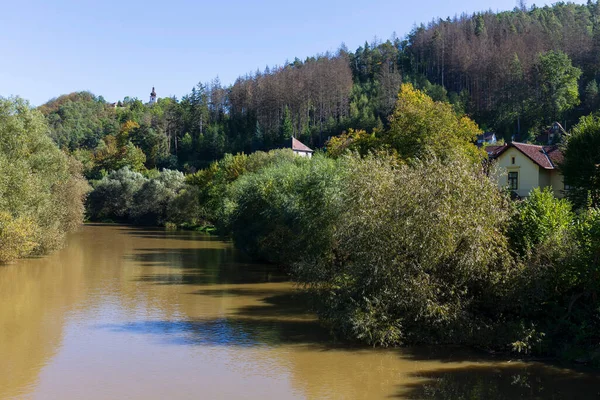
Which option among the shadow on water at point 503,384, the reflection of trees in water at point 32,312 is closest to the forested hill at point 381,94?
the reflection of trees in water at point 32,312

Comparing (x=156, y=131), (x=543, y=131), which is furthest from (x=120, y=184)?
(x=543, y=131)

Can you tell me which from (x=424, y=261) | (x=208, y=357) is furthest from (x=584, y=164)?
(x=208, y=357)

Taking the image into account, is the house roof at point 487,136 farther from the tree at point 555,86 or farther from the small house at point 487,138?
the tree at point 555,86

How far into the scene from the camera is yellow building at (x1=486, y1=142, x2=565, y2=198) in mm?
43750

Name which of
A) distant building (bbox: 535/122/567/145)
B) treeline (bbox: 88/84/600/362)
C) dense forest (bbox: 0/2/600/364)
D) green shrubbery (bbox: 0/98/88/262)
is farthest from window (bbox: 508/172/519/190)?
distant building (bbox: 535/122/567/145)

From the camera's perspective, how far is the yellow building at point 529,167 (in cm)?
4375

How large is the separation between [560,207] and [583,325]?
Result: 16.2 feet

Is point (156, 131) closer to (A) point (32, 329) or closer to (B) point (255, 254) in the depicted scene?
(B) point (255, 254)

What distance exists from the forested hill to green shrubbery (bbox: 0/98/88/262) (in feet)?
203

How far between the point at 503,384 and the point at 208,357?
9611mm

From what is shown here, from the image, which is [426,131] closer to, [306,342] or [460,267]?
[460,267]

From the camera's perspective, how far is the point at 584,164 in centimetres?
3158

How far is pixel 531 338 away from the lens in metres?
19.2

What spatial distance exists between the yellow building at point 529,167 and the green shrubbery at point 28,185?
1377 inches
